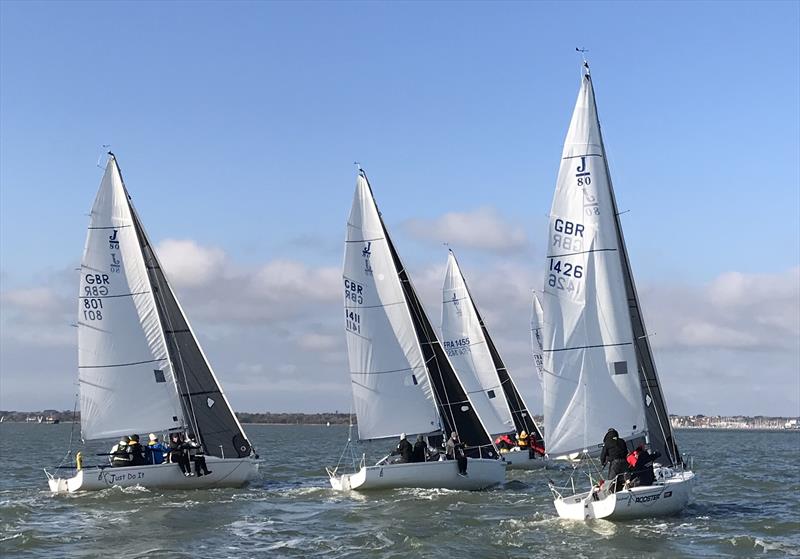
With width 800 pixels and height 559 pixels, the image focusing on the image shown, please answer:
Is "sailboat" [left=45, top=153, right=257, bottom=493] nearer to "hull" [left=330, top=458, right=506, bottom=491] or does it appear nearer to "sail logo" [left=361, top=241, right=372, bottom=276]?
"hull" [left=330, top=458, right=506, bottom=491]

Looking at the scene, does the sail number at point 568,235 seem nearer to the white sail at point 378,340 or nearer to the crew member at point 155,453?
the white sail at point 378,340

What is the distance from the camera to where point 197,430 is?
31656mm

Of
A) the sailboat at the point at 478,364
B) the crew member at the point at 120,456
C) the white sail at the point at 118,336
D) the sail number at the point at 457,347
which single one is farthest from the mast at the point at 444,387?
the sail number at the point at 457,347

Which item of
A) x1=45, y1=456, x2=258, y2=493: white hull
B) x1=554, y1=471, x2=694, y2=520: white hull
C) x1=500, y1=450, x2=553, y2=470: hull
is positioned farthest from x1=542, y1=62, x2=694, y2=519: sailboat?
x1=500, y1=450, x2=553, y2=470: hull

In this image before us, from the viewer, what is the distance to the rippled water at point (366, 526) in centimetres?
2017

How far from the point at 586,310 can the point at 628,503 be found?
4.68 meters

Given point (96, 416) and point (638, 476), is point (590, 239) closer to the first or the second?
point (638, 476)

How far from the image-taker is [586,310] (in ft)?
79.2

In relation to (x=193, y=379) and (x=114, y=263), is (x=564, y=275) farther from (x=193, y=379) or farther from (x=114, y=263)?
(x=114, y=263)

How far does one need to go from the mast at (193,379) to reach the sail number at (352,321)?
4550 mm

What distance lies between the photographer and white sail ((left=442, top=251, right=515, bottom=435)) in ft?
141

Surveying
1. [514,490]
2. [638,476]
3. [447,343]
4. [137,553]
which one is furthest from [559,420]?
[447,343]

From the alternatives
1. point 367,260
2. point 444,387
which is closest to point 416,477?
point 444,387

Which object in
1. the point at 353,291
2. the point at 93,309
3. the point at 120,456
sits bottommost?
the point at 120,456
